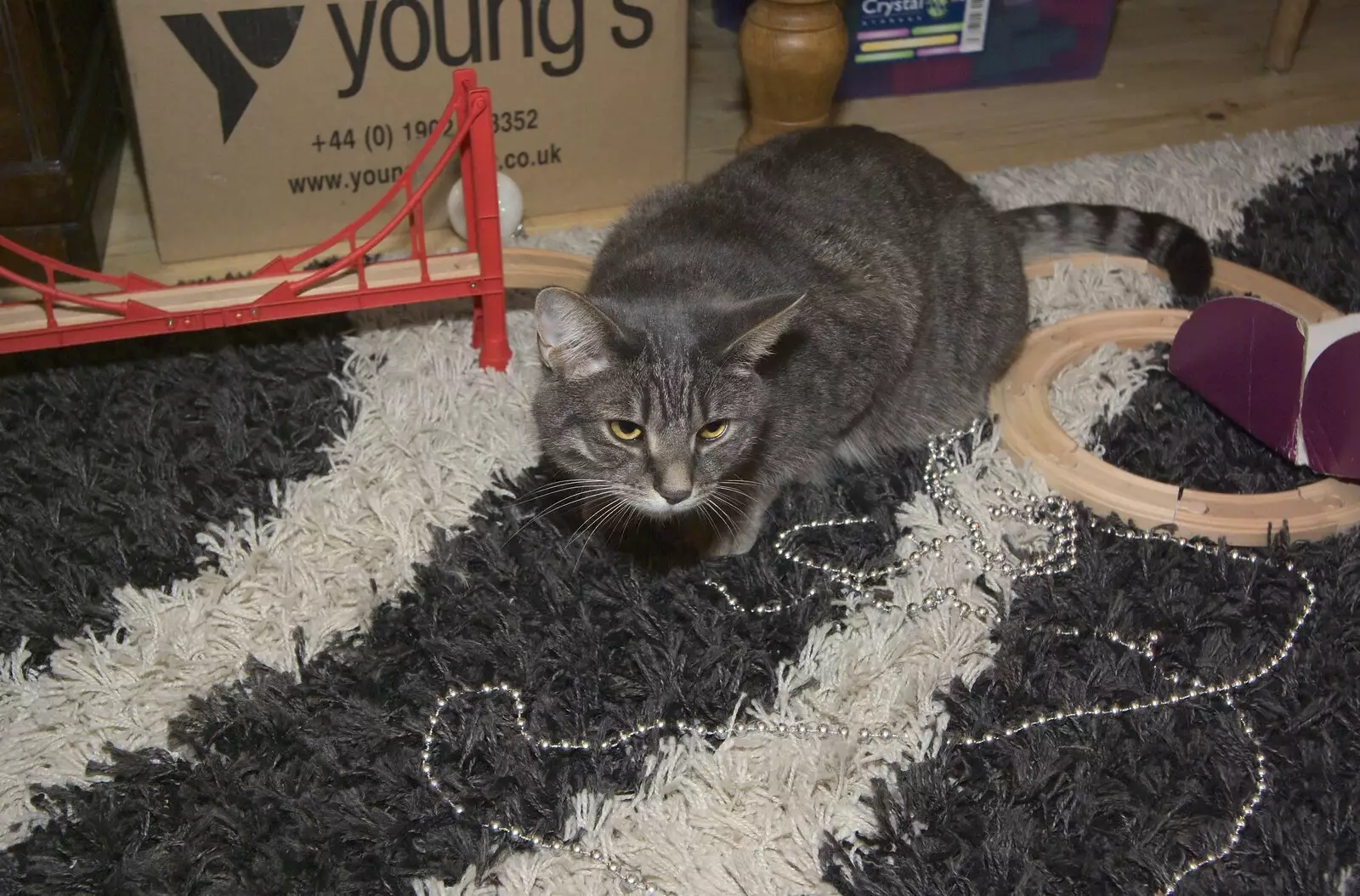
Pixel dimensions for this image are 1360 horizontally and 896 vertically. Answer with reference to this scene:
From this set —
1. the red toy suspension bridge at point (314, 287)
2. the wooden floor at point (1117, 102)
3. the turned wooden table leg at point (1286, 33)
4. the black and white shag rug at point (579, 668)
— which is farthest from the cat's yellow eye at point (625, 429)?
the turned wooden table leg at point (1286, 33)

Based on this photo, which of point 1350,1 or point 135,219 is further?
point 1350,1

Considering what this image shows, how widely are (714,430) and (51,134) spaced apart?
4.63ft

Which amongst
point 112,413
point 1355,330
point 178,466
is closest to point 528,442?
point 178,466

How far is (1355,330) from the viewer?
171cm

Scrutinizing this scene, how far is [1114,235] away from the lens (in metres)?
2.15

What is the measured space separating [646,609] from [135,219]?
5.09ft

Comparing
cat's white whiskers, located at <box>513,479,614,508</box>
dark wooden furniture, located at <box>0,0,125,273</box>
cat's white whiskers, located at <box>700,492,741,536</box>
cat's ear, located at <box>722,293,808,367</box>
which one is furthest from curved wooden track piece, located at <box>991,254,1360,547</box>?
dark wooden furniture, located at <box>0,0,125,273</box>

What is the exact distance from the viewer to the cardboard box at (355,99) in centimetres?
211

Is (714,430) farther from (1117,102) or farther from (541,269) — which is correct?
(1117,102)

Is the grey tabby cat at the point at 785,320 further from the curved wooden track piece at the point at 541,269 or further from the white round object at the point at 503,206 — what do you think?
the white round object at the point at 503,206

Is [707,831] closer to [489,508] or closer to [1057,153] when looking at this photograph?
[489,508]

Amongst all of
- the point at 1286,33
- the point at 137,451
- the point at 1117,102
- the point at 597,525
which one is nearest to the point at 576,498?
the point at 597,525

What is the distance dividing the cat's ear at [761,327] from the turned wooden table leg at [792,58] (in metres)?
0.95

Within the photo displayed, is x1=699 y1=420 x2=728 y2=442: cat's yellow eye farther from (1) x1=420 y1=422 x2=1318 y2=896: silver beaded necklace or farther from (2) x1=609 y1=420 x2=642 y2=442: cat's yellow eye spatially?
(1) x1=420 y1=422 x2=1318 y2=896: silver beaded necklace
